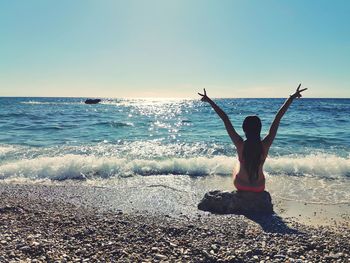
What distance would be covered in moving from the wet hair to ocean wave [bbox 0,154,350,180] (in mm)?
4302

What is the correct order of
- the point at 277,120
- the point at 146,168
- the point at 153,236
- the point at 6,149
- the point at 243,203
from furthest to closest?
the point at 6,149 < the point at 146,168 < the point at 243,203 < the point at 277,120 < the point at 153,236

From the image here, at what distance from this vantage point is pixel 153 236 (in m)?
5.27

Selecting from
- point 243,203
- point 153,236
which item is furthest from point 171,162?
point 153,236

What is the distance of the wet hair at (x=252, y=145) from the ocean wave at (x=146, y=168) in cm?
430

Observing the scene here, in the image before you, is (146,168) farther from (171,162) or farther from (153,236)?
(153,236)

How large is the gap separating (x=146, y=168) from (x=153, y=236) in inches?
236

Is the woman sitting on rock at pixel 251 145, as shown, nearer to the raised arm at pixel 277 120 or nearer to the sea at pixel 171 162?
the raised arm at pixel 277 120

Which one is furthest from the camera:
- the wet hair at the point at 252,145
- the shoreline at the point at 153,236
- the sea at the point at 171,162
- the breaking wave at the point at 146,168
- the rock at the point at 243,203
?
the breaking wave at the point at 146,168

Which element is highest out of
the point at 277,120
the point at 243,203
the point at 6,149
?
the point at 277,120

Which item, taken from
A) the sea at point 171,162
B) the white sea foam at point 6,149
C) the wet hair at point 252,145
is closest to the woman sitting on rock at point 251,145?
the wet hair at point 252,145

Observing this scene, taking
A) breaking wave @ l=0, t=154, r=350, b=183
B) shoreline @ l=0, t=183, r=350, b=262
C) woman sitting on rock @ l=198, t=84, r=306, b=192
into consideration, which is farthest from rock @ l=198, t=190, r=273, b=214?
breaking wave @ l=0, t=154, r=350, b=183

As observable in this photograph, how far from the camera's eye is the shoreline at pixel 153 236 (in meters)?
4.59

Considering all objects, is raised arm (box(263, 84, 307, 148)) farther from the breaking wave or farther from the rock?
the breaking wave

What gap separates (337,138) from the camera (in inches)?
746
